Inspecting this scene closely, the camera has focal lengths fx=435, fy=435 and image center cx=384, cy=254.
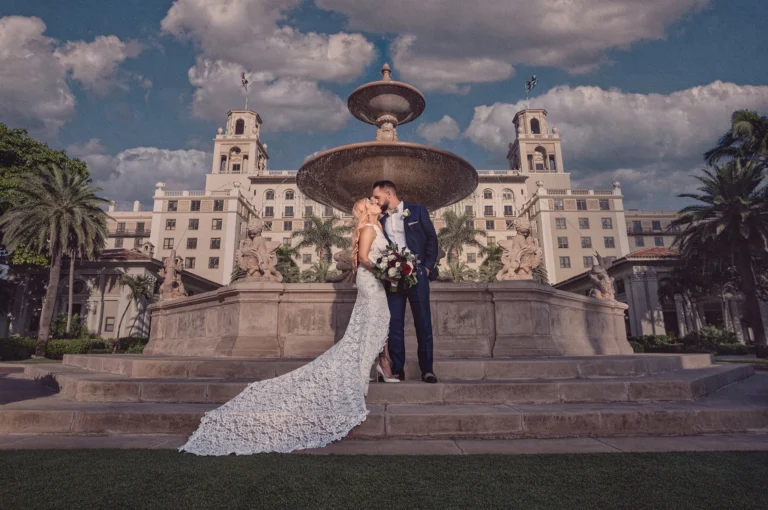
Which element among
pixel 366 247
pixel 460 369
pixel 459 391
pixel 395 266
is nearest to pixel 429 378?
pixel 459 391

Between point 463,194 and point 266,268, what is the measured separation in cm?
570

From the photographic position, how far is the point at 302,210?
236 feet

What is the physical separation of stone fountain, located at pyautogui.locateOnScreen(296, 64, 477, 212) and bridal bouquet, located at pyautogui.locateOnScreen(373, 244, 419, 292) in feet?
16.3

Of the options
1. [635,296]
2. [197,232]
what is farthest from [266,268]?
[197,232]

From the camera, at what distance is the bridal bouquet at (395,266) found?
506 cm

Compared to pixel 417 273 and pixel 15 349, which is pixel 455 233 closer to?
pixel 15 349

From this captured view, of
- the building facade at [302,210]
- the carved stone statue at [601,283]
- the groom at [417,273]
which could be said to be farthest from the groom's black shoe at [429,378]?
the building facade at [302,210]

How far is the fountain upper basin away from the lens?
9.75 meters

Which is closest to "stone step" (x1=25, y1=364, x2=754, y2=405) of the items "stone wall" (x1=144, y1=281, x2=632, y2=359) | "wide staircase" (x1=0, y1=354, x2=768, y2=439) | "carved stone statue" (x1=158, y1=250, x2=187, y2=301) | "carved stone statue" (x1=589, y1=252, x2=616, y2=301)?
"wide staircase" (x1=0, y1=354, x2=768, y2=439)

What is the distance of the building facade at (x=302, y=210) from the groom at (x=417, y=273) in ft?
177

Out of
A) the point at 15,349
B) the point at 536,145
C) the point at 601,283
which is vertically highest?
the point at 536,145

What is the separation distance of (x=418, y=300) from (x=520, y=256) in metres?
4.52

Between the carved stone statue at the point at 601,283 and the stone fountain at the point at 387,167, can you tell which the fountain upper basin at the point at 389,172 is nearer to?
the stone fountain at the point at 387,167

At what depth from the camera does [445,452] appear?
11.7 feet
